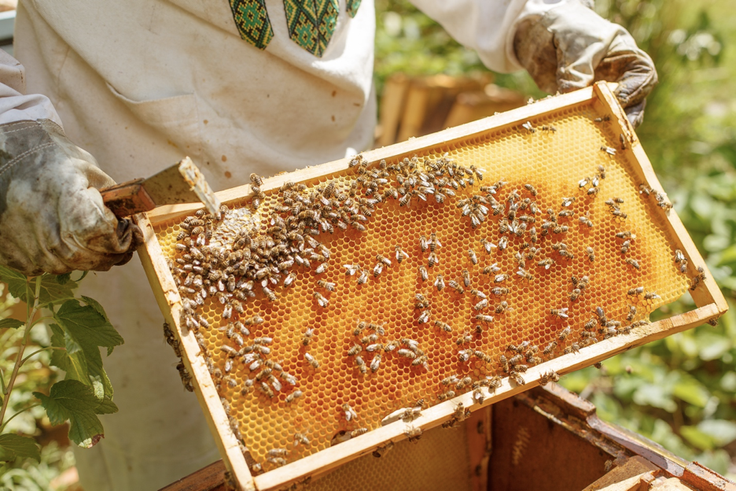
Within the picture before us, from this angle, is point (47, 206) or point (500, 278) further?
point (500, 278)

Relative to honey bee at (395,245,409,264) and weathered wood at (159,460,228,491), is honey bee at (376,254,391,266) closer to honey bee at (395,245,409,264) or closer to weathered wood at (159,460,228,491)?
honey bee at (395,245,409,264)

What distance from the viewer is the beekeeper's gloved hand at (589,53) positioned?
9.56ft

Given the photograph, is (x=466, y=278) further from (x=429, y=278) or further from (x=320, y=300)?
(x=320, y=300)

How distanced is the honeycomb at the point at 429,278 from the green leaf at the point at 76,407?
1.94 ft

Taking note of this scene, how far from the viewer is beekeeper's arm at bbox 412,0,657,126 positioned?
2934 millimetres

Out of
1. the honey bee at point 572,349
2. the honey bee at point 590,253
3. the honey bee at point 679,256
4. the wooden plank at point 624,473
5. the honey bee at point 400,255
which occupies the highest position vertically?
the honey bee at point 679,256

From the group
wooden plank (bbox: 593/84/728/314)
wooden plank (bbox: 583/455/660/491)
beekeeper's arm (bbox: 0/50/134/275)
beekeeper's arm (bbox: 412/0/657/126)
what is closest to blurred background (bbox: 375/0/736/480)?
wooden plank (bbox: 593/84/728/314)

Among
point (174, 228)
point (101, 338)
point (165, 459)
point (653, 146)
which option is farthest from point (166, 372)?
point (653, 146)

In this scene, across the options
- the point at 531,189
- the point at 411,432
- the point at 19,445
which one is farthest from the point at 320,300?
the point at 19,445

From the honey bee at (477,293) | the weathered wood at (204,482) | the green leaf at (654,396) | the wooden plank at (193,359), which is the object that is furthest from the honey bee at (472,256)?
the green leaf at (654,396)

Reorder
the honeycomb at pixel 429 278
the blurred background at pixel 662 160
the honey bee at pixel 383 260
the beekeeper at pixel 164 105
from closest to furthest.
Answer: the beekeeper at pixel 164 105
the honeycomb at pixel 429 278
the honey bee at pixel 383 260
the blurred background at pixel 662 160

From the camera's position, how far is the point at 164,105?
8.36 ft

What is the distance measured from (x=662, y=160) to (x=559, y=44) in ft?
16.8

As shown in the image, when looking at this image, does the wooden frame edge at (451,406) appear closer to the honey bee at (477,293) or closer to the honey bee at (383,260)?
the honey bee at (477,293)
